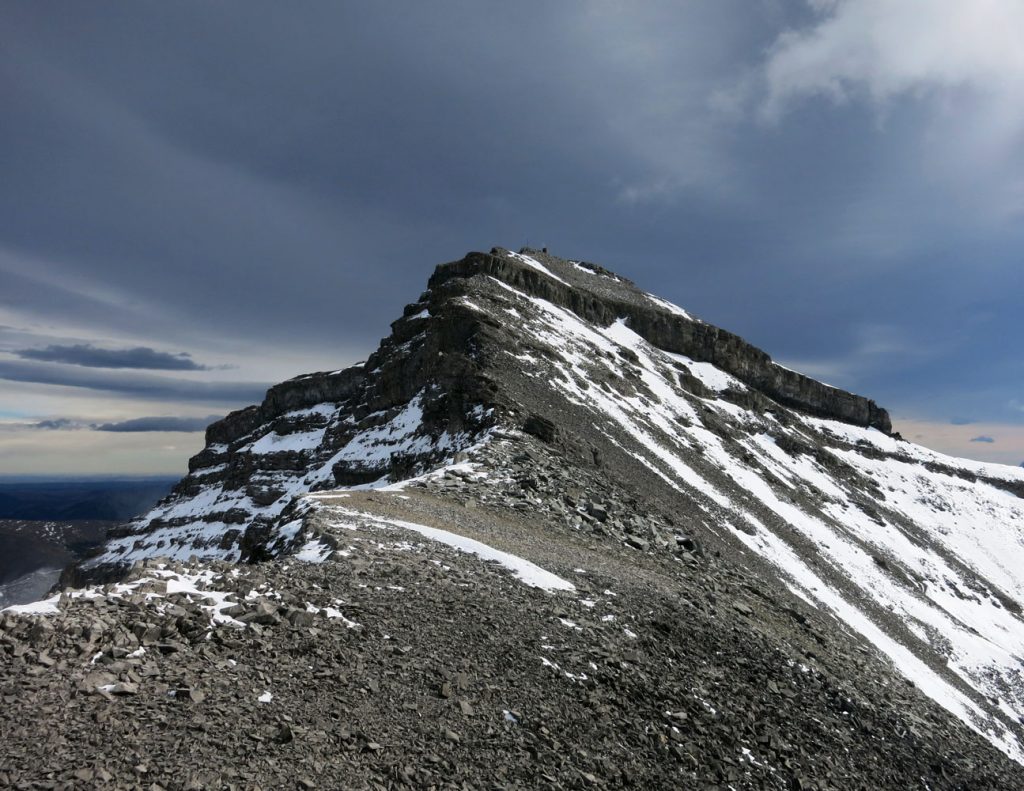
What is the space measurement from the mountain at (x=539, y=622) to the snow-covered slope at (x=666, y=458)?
0.41m

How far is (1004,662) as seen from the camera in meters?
38.9

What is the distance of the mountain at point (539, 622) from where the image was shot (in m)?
7.41

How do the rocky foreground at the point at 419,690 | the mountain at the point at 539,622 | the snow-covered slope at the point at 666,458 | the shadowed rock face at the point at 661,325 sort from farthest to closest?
1. the shadowed rock face at the point at 661,325
2. the snow-covered slope at the point at 666,458
3. the mountain at the point at 539,622
4. the rocky foreground at the point at 419,690

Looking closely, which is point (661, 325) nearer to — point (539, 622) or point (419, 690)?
point (539, 622)

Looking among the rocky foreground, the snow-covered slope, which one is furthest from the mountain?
the snow-covered slope

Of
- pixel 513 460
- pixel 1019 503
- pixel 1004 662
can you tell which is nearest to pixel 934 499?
pixel 1019 503

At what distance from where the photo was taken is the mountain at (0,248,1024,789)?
24.3 feet

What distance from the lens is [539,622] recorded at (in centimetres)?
1211

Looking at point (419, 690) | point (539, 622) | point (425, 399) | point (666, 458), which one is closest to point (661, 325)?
point (666, 458)

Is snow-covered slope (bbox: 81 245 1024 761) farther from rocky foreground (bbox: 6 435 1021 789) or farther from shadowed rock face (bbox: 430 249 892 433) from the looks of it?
rocky foreground (bbox: 6 435 1021 789)

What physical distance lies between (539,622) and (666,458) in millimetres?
33342

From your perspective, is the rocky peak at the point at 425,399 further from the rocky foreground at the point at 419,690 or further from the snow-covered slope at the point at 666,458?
the rocky foreground at the point at 419,690

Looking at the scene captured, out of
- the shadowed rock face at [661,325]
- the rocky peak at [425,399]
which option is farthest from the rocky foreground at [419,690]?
the shadowed rock face at [661,325]

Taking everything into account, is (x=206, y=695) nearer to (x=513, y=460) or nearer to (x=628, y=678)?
(x=628, y=678)
